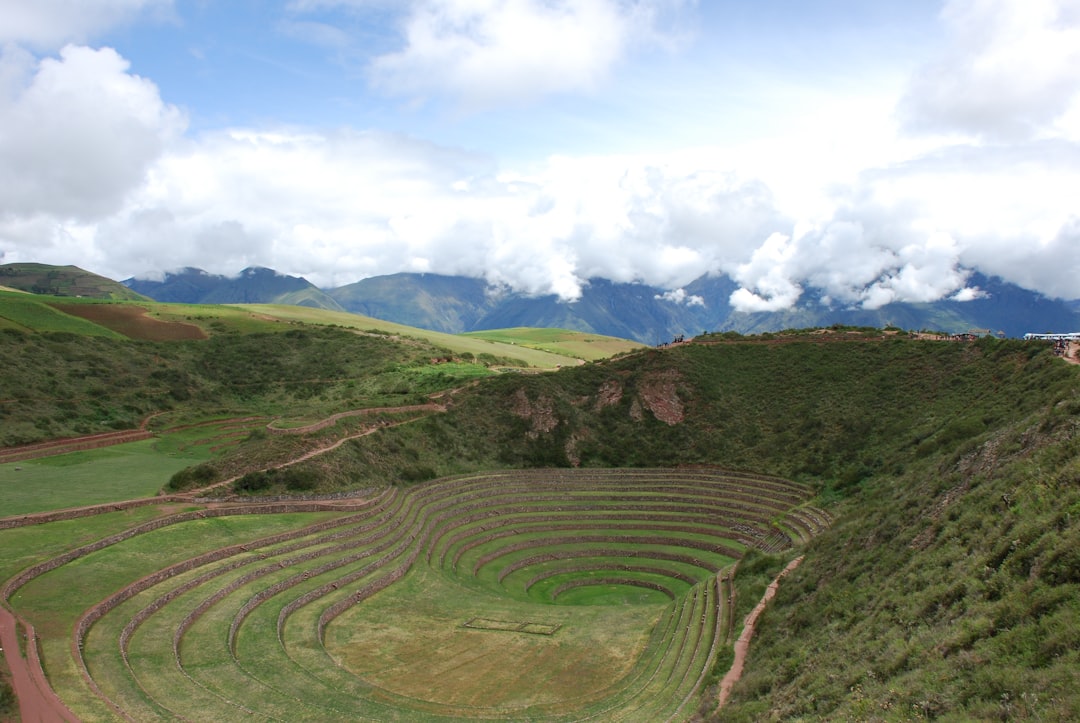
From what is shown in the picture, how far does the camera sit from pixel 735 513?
145ft

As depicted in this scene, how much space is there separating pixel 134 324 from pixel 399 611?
83.1 metres

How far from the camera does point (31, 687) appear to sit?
16.8m

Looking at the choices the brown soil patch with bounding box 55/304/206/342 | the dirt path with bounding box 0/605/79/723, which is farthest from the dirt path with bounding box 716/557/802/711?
the brown soil patch with bounding box 55/304/206/342

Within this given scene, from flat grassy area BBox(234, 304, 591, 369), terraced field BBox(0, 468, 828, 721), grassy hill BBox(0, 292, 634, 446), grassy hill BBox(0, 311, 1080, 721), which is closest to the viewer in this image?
grassy hill BBox(0, 311, 1080, 721)

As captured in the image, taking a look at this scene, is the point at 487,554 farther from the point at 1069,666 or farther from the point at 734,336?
the point at 734,336

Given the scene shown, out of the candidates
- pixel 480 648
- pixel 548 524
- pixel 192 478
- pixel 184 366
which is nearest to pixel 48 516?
pixel 192 478

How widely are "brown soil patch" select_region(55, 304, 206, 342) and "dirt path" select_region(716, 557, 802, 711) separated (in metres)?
84.9

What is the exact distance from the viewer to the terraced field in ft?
67.0

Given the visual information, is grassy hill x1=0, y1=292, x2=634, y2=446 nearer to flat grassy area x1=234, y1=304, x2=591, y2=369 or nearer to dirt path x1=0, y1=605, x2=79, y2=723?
flat grassy area x1=234, y1=304, x2=591, y2=369

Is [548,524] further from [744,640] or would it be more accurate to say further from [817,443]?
[817,443]

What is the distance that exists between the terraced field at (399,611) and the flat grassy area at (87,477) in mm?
6246

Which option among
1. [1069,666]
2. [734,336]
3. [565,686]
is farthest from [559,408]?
[1069,666]

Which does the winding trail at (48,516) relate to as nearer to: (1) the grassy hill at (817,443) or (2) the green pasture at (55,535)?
(2) the green pasture at (55,535)

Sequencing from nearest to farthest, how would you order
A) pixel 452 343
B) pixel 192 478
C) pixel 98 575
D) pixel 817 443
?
1. pixel 98 575
2. pixel 192 478
3. pixel 817 443
4. pixel 452 343
